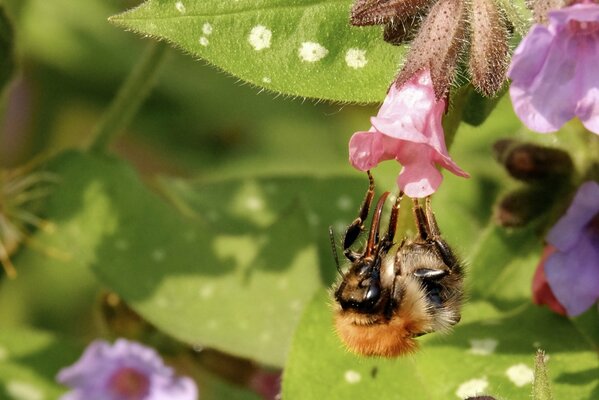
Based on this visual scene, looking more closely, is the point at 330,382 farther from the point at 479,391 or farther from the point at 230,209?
the point at 230,209

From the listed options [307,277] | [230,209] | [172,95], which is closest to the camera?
[307,277]

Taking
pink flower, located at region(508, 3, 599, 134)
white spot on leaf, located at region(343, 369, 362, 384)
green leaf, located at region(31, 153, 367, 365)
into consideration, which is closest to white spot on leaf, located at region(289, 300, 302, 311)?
green leaf, located at region(31, 153, 367, 365)

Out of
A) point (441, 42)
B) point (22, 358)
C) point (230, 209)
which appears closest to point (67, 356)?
point (22, 358)

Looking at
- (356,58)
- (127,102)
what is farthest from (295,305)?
(356,58)

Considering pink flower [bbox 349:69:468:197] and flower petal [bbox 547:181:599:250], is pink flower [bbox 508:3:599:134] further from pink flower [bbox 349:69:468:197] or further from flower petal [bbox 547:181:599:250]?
flower petal [bbox 547:181:599:250]

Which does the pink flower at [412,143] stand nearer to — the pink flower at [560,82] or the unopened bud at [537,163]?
the pink flower at [560,82]

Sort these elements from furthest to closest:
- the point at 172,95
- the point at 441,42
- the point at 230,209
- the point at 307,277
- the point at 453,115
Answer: the point at 172,95
the point at 230,209
the point at 307,277
the point at 453,115
the point at 441,42

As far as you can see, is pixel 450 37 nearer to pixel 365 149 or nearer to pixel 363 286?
pixel 365 149
